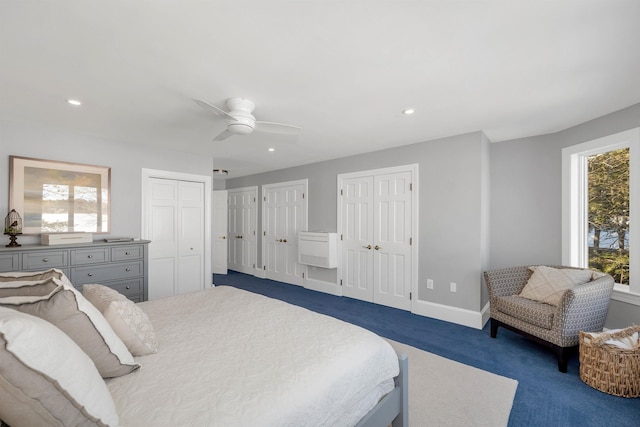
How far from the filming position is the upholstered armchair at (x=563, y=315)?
7.68ft

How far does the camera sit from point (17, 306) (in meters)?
1.00

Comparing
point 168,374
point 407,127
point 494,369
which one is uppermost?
point 407,127

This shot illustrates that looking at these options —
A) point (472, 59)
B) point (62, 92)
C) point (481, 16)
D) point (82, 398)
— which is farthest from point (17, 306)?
point (472, 59)

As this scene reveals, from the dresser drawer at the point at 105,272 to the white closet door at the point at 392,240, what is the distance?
321 cm

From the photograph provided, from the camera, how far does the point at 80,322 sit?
1.05 meters

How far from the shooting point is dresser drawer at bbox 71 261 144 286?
9.70ft

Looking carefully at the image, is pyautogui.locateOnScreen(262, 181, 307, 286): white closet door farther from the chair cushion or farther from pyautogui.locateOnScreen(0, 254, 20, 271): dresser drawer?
pyautogui.locateOnScreen(0, 254, 20, 271): dresser drawer

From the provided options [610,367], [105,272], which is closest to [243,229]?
[105,272]

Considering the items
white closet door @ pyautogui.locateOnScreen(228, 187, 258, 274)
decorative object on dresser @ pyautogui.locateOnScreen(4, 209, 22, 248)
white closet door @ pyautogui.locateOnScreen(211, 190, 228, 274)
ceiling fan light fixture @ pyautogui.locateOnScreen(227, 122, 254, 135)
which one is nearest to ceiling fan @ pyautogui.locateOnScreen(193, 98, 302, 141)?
ceiling fan light fixture @ pyautogui.locateOnScreen(227, 122, 254, 135)

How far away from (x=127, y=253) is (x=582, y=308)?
4.61 meters

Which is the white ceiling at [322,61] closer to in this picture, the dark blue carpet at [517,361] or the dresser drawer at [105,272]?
the dresser drawer at [105,272]

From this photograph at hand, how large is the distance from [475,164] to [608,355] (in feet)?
6.97

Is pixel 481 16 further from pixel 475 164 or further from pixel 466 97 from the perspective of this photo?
pixel 475 164

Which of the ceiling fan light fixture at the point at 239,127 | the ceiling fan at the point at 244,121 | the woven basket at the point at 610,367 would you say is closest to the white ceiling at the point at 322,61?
the ceiling fan at the point at 244,121
